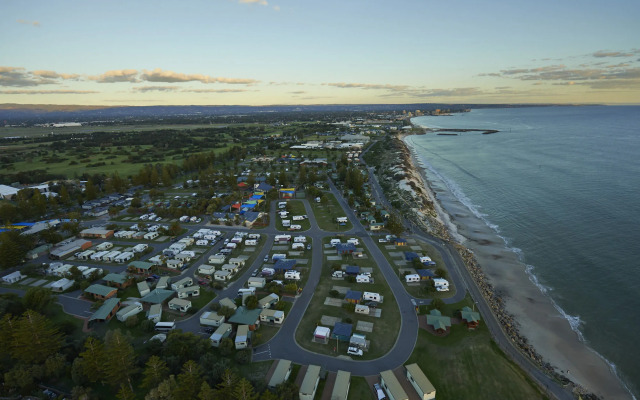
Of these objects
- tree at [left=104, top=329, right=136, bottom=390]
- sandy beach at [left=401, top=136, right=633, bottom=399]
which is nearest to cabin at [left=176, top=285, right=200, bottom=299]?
tree at [left=104, top=329, right=136, bottom=390]

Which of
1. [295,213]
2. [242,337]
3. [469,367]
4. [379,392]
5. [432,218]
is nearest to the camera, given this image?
[379,392]

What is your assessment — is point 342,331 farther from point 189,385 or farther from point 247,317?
point 189,385

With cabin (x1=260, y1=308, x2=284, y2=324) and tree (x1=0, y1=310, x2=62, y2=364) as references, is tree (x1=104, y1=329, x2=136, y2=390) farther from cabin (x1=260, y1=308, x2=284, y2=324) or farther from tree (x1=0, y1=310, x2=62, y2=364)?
cabin (x1=260, y1=308, x2=284, y2=324)

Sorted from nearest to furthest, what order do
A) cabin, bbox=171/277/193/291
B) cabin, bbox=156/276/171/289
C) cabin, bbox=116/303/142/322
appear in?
cabin, bbox=116/303/142/322 → cabin, bbox=171/277/193/291 → cabin, bbox=156/276/171/289

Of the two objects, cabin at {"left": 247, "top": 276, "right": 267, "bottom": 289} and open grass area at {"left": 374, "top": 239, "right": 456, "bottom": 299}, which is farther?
cabin at {"left": 247, "top": 276, "right": 267, "bottom": 289}

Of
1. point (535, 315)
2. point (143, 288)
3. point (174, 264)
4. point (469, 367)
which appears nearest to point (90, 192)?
point (174, 264)

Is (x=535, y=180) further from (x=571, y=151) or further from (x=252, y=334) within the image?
(x=252, y=334)

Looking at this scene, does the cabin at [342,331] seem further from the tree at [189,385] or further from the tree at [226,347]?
the tree at [189,385]
